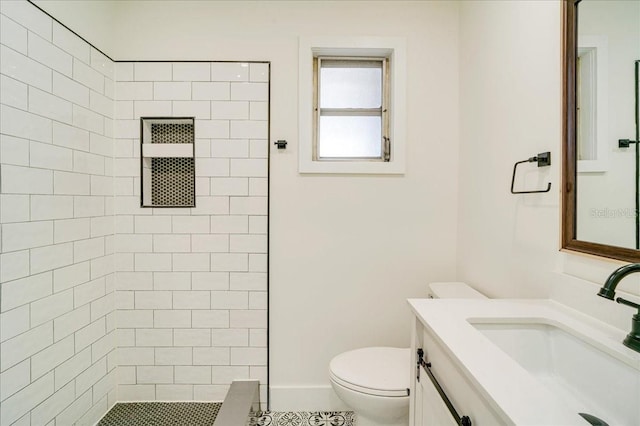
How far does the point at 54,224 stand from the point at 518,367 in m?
1.85

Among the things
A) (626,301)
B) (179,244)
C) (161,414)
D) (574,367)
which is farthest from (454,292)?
(161,414)

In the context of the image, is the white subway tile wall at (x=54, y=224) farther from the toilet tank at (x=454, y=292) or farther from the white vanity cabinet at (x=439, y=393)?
the toilet tank at (x=454, y=292)

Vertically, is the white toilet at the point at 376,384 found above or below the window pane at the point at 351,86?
below

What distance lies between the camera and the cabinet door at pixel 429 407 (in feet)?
2.80

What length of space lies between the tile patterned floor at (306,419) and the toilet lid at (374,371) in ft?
1.52

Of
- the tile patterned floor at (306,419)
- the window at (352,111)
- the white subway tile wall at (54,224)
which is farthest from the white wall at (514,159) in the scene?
the white subway tile wall at (54,224)

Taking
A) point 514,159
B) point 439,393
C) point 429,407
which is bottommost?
point 429,407

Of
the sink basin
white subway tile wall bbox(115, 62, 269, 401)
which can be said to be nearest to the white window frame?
white subway tile wall bbox(115, 62, 269, 401)

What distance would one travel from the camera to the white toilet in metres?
1.28

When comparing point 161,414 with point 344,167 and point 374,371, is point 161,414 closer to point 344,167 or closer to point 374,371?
point 374,371

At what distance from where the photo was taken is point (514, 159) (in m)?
1.33

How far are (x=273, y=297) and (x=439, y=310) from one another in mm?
1089

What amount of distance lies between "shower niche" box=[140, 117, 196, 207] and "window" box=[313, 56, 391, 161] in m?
0.80

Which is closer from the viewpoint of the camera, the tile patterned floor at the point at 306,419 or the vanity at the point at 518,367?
the vanity at the point at 518,367
